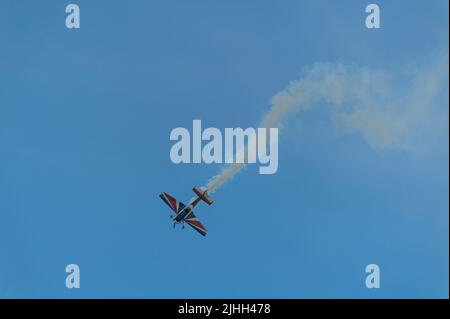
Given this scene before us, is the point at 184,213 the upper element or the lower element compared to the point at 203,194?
lower

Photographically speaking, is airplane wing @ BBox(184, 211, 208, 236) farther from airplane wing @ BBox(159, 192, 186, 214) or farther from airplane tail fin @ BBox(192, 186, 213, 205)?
airplane tail fin @ BBox(192, 186, 213, 205)

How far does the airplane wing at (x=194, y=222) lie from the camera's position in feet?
271

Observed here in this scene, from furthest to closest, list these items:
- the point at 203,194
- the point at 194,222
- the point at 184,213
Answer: the point at 194,222, the point at 184,213, the point at 203,194

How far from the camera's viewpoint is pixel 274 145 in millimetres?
78625

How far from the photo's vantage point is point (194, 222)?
8350cm

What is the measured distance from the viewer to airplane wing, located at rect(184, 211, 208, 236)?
82625mm

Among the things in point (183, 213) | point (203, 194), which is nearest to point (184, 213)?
point (183, 213)

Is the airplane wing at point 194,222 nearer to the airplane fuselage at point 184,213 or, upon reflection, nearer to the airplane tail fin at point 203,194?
the airplane fuselage at point 184,213

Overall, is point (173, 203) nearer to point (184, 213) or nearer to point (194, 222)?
point (184, 213)

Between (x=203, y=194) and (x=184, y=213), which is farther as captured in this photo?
(x=184, y=213)
